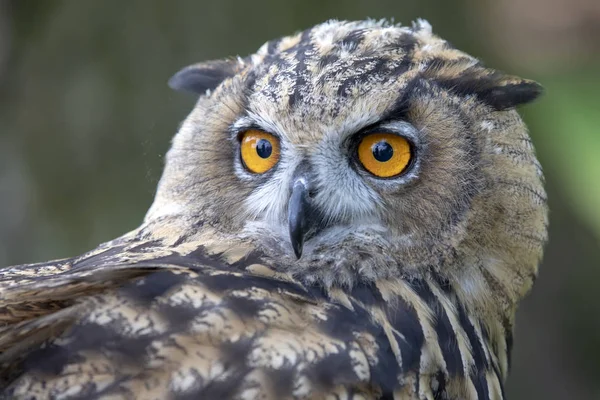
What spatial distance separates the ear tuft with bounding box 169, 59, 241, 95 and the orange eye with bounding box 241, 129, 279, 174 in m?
0.26

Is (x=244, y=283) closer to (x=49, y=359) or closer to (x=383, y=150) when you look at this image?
(x=49, y=359)

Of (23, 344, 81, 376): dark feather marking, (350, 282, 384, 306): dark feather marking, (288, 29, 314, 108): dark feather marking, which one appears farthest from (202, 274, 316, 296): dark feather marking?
(288, 29, 314, 108): dark feather marking

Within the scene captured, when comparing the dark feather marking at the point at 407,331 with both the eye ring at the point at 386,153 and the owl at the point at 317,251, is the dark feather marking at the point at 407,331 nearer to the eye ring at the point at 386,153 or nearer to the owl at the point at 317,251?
the owl at the point at 317,251

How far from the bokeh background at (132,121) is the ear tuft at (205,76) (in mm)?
1422

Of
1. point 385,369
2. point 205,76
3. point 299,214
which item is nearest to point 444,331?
point 385,369

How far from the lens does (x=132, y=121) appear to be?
4.12 meters

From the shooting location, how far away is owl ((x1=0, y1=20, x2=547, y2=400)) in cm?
116

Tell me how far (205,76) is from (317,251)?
656 millimetres

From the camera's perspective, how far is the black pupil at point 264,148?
161 cm

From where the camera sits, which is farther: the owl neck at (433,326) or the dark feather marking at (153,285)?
the owl neck at (433,326)

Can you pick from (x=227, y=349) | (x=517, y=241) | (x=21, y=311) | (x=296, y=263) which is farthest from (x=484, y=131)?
(x=21, y=311)

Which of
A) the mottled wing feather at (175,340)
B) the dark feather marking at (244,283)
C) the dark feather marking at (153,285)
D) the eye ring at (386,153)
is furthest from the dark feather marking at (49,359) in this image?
the eye ring at (386,153)

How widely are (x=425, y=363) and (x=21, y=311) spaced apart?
2.32 feet

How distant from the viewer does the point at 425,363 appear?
52.6 inches
